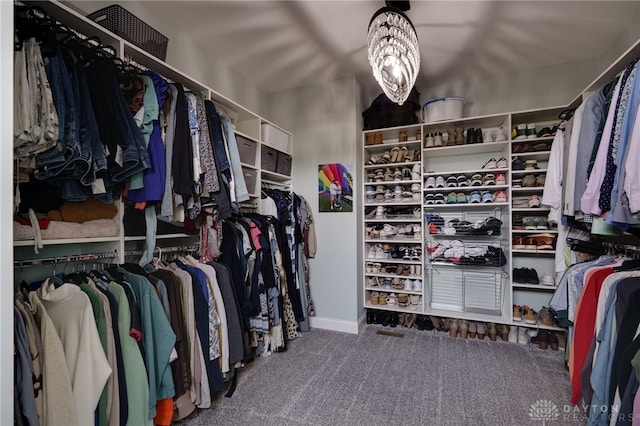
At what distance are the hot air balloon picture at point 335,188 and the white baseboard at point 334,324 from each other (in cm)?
110

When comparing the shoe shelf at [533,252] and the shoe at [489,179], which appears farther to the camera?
the shoe at [489,179]

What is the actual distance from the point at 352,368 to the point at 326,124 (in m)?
2.25

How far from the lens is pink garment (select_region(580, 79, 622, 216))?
1450mm

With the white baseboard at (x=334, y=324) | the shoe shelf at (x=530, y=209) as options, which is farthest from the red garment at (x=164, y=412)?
the shoe shelf at (x=530, y=209)

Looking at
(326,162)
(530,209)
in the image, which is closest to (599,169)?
(530,209)

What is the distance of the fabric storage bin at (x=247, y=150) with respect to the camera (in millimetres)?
2286

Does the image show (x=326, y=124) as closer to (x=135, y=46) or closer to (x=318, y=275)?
(x=318, y=275)

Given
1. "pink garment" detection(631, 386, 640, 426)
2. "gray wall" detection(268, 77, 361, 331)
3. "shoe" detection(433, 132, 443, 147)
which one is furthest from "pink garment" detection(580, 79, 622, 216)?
"gray wall" detection(268, 77, 361, 331)

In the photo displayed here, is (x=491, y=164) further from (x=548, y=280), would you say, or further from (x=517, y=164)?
(x=548, y=280)

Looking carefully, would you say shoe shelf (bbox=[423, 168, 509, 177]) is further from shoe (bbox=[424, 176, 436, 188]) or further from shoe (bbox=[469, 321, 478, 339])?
shoe (bbox=[469, 321, 478, 339])

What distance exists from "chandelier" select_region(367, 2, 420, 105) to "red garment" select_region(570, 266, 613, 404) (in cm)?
146

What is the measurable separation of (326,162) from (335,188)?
29cm

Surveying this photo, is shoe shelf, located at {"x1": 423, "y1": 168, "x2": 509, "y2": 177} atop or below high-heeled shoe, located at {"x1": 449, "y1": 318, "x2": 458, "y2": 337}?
atop

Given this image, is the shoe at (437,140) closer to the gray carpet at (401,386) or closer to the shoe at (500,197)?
the shoe at (500,197)
